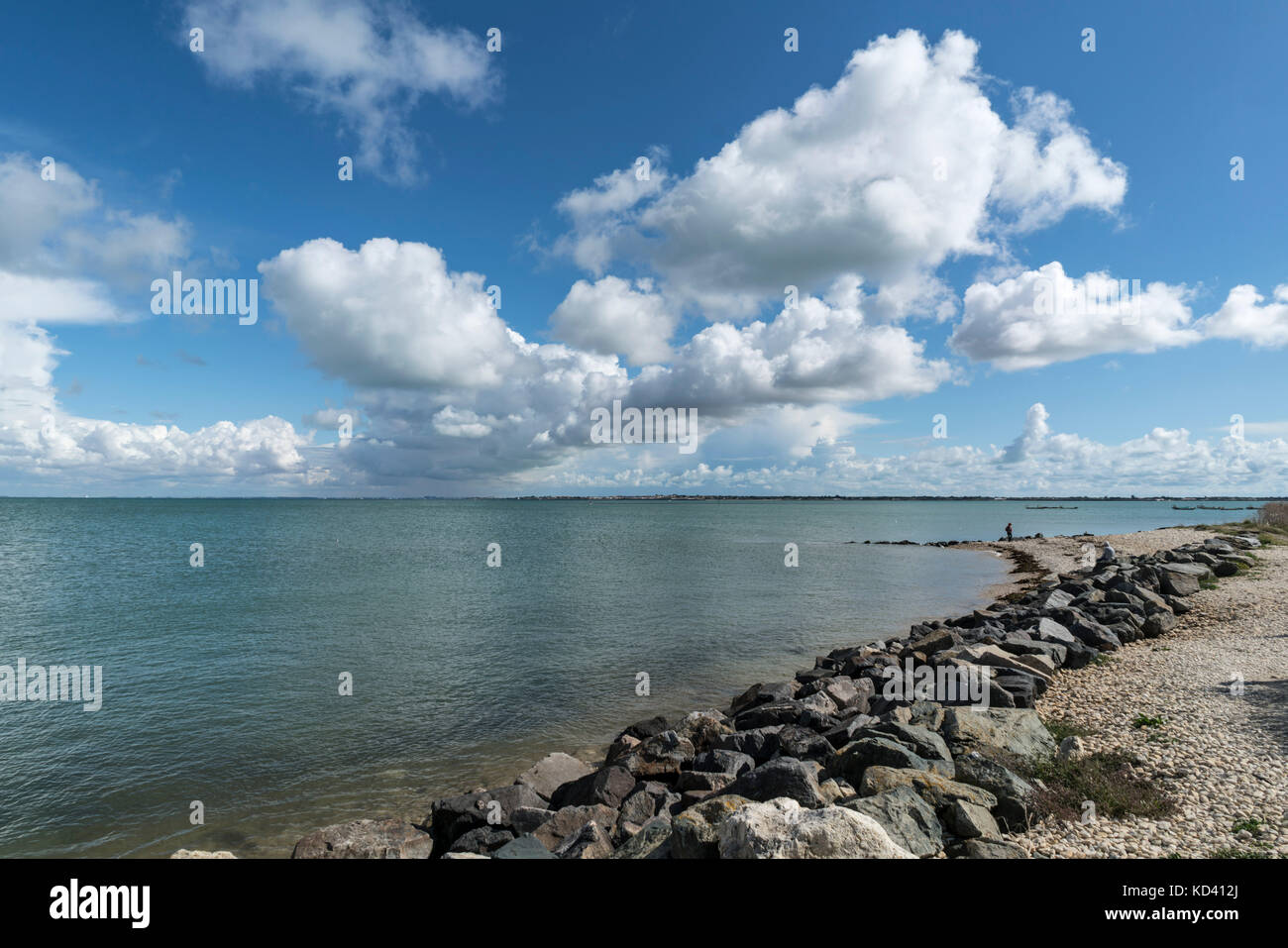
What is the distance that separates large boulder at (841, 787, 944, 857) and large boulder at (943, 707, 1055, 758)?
9.80ft

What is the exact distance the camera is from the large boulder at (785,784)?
8.52 metres

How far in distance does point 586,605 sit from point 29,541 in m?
81.9

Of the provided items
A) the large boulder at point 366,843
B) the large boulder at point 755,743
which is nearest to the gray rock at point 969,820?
the large boulder at point 755,743

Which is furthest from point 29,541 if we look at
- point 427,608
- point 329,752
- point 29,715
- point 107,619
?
point 329,752

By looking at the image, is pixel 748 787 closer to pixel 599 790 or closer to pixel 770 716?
pixel 599 790

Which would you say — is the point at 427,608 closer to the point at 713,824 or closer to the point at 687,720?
the point at 687,720

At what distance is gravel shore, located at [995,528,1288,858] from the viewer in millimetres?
7371

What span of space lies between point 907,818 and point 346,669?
65.7ft

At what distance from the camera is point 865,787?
8.59m

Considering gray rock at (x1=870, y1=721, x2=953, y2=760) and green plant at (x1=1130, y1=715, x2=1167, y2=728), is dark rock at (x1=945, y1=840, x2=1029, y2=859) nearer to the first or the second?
gray rock at (x1=870, y1=721, x2=953, y2=760)

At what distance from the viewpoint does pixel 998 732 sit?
10391mm

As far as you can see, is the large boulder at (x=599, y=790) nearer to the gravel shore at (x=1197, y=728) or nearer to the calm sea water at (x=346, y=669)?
the calm sea water at (x=346, y=669)

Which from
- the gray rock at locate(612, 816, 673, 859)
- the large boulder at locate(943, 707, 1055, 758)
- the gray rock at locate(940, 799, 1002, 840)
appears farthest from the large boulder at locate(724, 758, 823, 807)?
the large boulder at locate(943, 707, 1055, 758)

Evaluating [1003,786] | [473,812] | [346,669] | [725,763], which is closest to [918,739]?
[1003,786]
